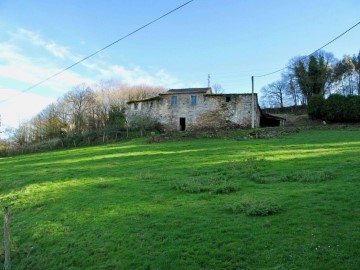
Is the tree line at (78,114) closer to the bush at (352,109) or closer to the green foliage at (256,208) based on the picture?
the bush at (352,109)

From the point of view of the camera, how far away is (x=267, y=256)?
809 centimetres

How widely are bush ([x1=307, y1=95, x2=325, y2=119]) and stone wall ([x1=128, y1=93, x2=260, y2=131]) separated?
7.79m

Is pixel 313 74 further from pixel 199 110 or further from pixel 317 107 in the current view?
pixel 199 110

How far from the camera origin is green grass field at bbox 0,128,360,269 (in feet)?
27.8

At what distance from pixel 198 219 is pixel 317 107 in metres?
43.4

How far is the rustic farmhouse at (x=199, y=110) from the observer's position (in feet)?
163


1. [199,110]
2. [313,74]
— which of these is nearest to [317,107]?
[199,110]

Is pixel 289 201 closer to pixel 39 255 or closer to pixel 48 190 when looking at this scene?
pixel 39 255

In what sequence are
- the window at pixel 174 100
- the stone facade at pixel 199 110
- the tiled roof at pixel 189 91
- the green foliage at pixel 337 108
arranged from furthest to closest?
the window at pixel 174 100 → the tiled roof at pixel 189 91 → the stone facade at pixel 199 110 → the green foliage at pixel 337 108

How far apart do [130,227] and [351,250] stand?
20.7 feet

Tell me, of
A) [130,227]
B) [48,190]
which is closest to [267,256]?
[130,227]

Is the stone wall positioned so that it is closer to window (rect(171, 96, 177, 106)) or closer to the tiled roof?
window (rect(171, 96, 177, 106))

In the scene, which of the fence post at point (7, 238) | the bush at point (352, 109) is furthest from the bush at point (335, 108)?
the fence post at point (7, 238)

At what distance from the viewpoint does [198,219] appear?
10867 mm
